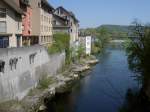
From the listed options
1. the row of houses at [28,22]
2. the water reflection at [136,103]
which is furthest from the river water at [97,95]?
the row of houses at [28,22]

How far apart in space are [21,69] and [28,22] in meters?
13.8

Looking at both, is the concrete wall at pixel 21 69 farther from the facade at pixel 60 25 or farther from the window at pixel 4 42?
the facade at pixel 60 25

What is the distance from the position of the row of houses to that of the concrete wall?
279 centimetres

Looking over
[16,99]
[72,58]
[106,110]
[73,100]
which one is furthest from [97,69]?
[16,99]

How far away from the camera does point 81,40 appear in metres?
69.7

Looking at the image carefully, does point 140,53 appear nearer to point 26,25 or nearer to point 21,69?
point 21,69

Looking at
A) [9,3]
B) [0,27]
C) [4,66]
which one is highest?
[9,3]

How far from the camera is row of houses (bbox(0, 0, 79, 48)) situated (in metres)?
28.9

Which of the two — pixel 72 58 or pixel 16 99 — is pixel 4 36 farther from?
pixel 72 58

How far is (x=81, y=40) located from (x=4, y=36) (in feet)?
136

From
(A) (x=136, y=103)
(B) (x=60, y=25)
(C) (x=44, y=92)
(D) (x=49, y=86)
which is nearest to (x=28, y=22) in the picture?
(D) (x=49, y=86)

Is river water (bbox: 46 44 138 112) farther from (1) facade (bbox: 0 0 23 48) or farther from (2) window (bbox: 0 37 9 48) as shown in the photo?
(1) facade (bbox: 0 0 23 48)

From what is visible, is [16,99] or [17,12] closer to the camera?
[16,99]

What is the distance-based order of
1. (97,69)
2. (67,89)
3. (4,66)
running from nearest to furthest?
(4,66) → (67,89) → (97,69)
